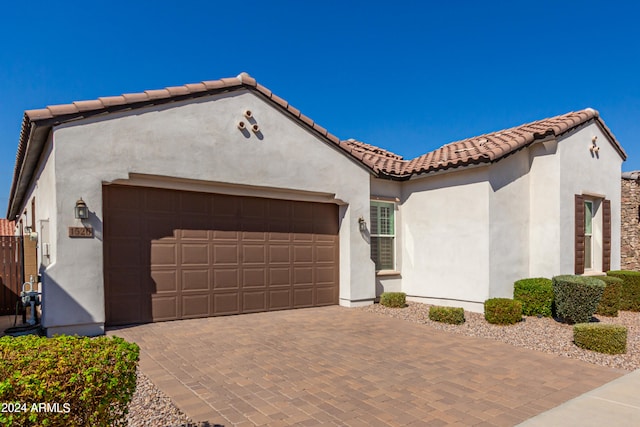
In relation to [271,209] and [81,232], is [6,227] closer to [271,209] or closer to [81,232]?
[81,232]

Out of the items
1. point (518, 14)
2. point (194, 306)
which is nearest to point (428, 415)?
point (194, 306)

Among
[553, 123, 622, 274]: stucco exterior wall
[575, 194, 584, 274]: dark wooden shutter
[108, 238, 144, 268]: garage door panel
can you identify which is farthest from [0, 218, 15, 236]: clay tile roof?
[575, 194, 584, 274]: dark wooden shutter

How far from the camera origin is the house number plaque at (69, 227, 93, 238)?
7616 millimetres

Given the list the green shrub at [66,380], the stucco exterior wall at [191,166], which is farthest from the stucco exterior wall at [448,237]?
the green shrub at [66,380]

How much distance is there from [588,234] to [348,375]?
Result: 11.6m

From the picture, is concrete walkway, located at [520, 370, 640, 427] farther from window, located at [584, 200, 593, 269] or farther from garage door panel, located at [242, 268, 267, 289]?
window, located at [584, 200, 593, 269]

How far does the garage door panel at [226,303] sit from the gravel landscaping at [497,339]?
3.70 meters

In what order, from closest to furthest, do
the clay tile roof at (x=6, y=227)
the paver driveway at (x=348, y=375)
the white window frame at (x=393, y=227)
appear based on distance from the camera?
the paver driveway at (x=348, y=375) → the white window frame at (x=393, y=227) → the clay tile roof at (x=6, y=227)

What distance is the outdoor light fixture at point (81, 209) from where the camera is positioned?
7625mm

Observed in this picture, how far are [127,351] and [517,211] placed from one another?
1122 cm

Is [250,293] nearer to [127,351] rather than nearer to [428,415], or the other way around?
[428,415]

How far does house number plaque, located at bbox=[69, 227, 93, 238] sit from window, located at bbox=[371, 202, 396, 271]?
7.90 metres

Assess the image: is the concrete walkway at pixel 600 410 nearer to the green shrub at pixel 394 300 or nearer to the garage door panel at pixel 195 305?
the green shrub at pixel 394 300

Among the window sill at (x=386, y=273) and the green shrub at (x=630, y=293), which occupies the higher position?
the window sill at (x=386, y=273)
